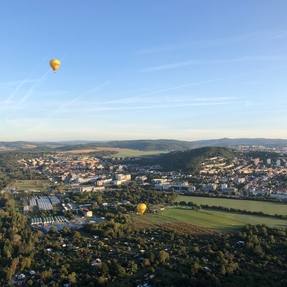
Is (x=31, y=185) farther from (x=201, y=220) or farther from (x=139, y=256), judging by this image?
(x=139, y=256)

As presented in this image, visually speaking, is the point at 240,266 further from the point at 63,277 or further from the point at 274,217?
the point at 274,217

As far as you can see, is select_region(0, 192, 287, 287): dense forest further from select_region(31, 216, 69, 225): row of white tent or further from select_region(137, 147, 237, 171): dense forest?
select_region(137, 147, 237, 171): dense forest

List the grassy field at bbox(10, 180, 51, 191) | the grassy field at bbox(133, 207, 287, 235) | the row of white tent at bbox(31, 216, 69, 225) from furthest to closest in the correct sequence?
the grassy field at bbox(10, 180, 51, 191) → the row of white tent at bbox(31, 216, 69, 225) → the grassy field at bbox(133, 207, 287, 235)

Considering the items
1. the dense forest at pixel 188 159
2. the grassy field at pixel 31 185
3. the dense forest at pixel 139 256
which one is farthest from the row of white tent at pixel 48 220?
the dense forest at pixel 188 159

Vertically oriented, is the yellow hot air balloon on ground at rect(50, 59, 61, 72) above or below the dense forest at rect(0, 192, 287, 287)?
above

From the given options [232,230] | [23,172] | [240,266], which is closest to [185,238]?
[232,230]

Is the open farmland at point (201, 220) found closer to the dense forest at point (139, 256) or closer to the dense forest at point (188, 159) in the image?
the dense forest at point (139, 256)

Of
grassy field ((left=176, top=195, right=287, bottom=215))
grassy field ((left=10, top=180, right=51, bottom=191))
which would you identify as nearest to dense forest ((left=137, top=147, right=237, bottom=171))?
grassy field ((left=10, top=180, right=51, bottom=191))
